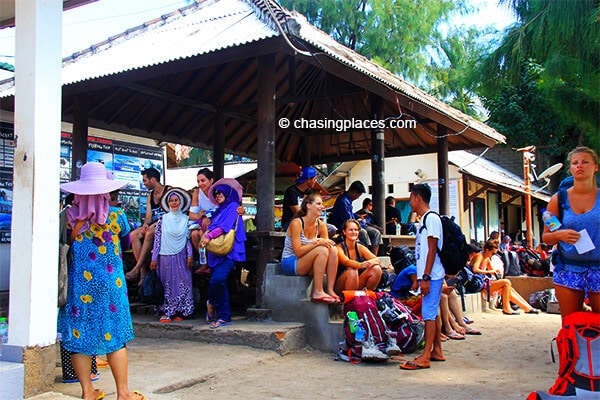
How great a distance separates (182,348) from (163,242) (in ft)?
4.79

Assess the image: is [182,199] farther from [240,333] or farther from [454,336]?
[454,336]

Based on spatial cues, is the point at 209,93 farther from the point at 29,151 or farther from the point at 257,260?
the point at 29,151

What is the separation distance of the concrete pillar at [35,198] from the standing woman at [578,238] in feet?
12.2

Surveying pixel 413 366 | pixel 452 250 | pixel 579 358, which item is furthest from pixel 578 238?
pixel 413 366

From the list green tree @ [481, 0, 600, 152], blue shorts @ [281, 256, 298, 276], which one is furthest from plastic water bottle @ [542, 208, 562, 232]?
green tree @ [481, 0, 600, 152]

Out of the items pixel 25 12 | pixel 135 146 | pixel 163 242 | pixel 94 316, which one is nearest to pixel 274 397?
pixel 94 316

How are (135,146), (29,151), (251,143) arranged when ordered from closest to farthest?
(29,151) → (135,146) → (251,143)

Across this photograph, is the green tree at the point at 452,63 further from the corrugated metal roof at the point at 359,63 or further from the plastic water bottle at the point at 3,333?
the plastic water bottle at the point at 3,333

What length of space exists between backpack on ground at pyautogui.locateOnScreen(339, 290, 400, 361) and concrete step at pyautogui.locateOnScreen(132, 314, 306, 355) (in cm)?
55

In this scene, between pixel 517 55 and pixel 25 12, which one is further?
pixel 517 55

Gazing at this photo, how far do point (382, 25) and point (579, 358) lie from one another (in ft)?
67.9

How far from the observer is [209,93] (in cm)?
993

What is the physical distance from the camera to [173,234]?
22.0 ft

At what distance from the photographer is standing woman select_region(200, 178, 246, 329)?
627 cm
